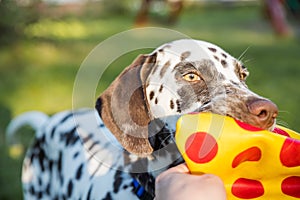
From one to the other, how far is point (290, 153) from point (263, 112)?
23 centimetres

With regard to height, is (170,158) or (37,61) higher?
(170,158)

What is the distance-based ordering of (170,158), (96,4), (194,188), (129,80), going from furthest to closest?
(96,4) < (129,80) < (170,158) < (194,188)

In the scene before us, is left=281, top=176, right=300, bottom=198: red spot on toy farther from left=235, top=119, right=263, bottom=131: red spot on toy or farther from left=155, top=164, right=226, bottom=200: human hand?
left=155, top=164, right=226, bottom=200: human hand

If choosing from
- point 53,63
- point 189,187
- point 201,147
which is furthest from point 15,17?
point 189,187

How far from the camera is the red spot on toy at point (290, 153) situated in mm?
2559

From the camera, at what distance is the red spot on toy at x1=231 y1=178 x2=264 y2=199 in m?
2.61

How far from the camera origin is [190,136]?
251 cm

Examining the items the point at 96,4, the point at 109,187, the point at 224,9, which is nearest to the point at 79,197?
the point at 109,187

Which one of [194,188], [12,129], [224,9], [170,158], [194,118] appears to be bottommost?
[224,9]

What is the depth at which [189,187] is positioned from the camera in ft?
7.29

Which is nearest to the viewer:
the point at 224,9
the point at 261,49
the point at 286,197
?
the point at 286,197

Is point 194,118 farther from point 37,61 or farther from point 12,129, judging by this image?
point 37,61

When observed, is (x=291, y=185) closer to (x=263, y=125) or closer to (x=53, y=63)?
(x=263, y=125)

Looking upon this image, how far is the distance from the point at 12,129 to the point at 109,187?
2068 millimetres
